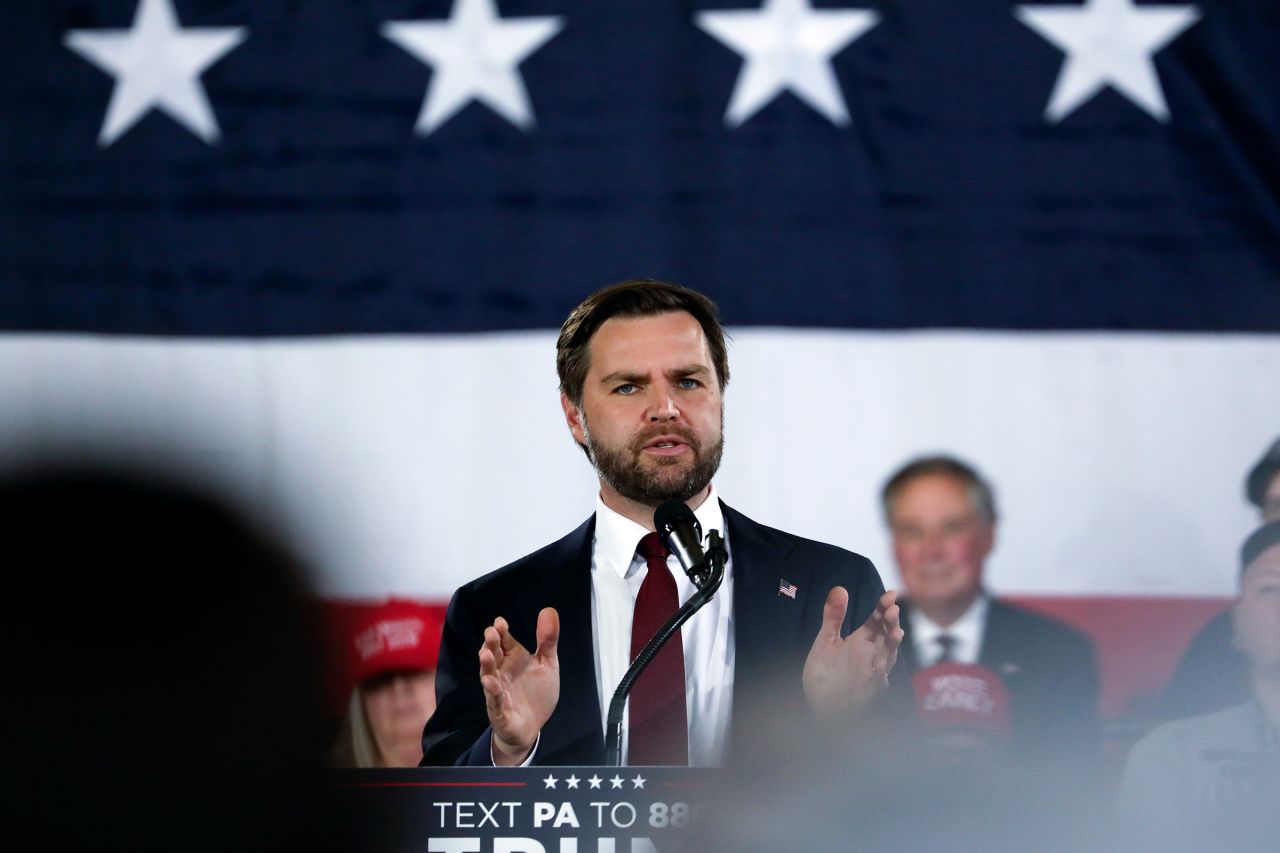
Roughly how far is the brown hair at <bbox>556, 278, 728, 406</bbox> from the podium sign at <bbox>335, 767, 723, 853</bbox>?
3.14ft

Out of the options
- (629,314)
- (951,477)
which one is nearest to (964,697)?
(951,477)

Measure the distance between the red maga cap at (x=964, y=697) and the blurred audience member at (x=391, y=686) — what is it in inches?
34.3

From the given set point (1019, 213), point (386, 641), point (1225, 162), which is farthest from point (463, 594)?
point (1225, 162)

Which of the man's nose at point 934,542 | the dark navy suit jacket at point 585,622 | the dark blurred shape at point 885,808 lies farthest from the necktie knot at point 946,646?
the dark blurred shape at point 885,808

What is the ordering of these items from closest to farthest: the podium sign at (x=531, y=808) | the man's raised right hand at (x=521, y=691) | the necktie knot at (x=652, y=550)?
the podium sign at (x=531, y=808)
the man's raised right hand at (x=521, y=691)
the necktie knot at (x=652, y=550)

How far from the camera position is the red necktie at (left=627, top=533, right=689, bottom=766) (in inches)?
68.1

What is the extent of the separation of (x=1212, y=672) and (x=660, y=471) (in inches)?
52.2

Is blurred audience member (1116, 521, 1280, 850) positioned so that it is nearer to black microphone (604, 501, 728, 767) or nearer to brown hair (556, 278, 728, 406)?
black microphone (604, 501, 728, 767)

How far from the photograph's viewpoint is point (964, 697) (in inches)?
97.3

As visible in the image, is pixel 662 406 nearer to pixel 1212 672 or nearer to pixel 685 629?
pixel 685 629

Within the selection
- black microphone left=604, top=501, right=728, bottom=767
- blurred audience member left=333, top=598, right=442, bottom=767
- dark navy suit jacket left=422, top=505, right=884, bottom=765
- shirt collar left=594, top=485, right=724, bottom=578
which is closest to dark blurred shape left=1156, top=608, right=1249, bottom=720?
dark navy suit jacket left=422, top=505, right=884, bottom=765

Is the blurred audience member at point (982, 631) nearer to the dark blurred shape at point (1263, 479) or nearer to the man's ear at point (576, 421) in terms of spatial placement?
the dark blurred shape at point (1263, 479)

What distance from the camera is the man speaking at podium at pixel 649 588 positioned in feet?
5.75

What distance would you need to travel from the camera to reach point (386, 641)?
102 inches
